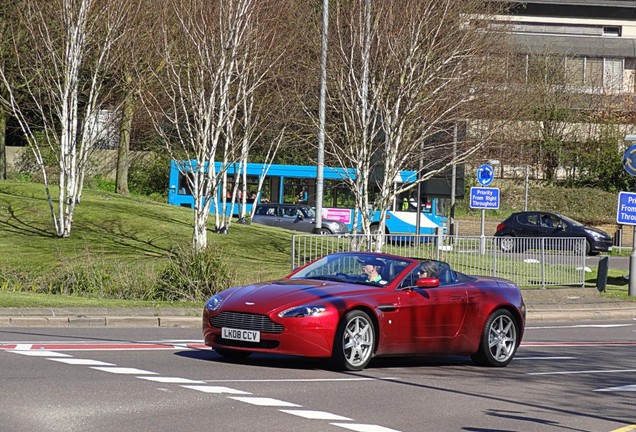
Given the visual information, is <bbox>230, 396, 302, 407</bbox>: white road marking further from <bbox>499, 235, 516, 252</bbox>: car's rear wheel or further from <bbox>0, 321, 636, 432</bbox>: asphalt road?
<bbox>499, 235, 516, 252</bbox>: car's rear wheel

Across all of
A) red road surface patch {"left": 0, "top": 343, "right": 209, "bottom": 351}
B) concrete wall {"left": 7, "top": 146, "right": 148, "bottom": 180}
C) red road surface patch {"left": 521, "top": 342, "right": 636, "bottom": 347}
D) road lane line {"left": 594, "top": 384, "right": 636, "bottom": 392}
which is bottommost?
red road surface patch {"left": 521, "top": 342, "right": 636, "bottom": 347}

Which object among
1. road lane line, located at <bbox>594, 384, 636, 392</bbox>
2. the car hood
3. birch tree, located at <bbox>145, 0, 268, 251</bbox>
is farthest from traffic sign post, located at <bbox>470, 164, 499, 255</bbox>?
road lane line, located at <bbox>594, 384, 636, 392</bbox>

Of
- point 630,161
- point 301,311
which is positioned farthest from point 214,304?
point 630,161

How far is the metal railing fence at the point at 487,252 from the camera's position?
24.0 meters

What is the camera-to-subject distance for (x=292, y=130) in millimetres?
45406

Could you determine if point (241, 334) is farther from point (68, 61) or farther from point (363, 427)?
point (68, 61)

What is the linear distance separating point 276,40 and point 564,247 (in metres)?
10.8

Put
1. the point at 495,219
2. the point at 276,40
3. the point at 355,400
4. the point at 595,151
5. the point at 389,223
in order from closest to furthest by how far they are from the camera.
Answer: the point at 355,400, the point at 276,40, the point at 389,223, the point at 495,219, the point at 595,151

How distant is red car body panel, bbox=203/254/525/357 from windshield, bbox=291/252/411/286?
4.9 inches

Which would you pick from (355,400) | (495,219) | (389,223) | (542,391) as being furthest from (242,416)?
(495,219)

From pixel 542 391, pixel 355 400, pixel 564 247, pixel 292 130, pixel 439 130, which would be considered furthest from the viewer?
pixel 292 130

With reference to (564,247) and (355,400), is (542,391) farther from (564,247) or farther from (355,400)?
(564,247)

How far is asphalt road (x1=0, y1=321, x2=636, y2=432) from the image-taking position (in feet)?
30.4

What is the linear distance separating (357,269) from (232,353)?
1823 mm
